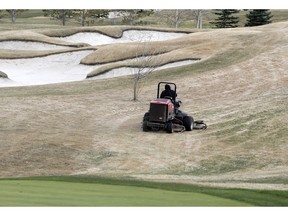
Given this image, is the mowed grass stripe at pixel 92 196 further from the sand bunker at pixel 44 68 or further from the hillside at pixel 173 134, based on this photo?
the sand bunker at pixel 44 68

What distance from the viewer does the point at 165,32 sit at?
7750 cm

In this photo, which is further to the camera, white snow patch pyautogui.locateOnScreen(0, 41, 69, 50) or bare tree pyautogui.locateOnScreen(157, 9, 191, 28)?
bare tree pyautogui.locateOnScreen(157, 9, 191, 28)

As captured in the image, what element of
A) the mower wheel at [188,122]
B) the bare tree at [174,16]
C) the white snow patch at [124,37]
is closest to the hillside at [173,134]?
the mower wheel at [188,122]

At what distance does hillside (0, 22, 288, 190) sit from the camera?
25.2m

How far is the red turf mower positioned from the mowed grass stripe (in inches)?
576

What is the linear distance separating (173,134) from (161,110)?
5.02 feet

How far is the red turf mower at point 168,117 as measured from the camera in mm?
30562

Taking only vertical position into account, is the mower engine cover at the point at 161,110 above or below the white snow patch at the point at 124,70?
above

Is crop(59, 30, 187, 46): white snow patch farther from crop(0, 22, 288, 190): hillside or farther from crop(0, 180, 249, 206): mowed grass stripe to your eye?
crop(0, 180, 249, 206): mowed grass stripe

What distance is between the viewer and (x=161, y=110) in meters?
30.7

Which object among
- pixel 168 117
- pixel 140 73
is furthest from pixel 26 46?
pixel 168 117

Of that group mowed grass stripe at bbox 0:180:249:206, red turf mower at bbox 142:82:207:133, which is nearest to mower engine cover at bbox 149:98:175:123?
red turf mower at bbox 142:82:207:133

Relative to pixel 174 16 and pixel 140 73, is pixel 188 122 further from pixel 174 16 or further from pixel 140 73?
pixel 174 16

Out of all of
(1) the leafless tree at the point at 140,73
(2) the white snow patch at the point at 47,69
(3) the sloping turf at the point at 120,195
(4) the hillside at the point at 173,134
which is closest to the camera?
(3) the sloping turf at the point at 120,195
